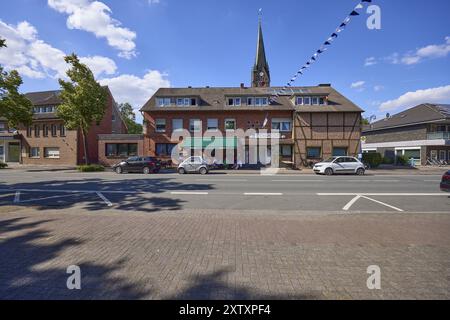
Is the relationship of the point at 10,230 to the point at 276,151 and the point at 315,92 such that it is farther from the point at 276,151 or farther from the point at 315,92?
the point at 315,92

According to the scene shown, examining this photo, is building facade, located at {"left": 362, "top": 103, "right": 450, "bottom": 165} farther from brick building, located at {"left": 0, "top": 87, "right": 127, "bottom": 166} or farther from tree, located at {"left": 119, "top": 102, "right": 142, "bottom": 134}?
tree, located at {"left": 119, "top": 102, "right": 142, "bottom": 134}

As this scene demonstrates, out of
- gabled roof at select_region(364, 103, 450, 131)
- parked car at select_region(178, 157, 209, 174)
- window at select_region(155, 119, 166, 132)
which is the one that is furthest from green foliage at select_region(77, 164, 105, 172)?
gabled roof at select_region(364, 103, 450, 131)

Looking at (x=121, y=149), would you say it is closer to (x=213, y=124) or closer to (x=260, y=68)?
(x=213, y=124)

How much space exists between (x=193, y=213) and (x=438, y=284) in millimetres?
5330

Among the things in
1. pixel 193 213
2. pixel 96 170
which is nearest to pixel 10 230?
pixel 193 213

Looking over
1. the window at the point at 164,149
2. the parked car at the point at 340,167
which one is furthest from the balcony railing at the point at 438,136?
the window at the point at 164,149

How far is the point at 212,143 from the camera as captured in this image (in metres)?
26.5

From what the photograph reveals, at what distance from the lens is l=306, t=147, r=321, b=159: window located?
86.5 ft

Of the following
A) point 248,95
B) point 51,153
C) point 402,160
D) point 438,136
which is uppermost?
point 248,95

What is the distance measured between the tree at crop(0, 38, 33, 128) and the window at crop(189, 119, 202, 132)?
51.4 ft

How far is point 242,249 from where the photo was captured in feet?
13.9

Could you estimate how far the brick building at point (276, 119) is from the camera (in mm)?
26031

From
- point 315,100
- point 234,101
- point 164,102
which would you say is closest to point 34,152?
point 164,102

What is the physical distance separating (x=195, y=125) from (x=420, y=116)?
31.1 meters
